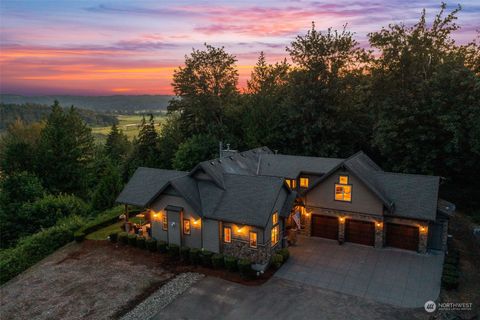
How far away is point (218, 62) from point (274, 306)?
4197cm

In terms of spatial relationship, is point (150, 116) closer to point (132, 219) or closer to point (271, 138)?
point (271, 138)

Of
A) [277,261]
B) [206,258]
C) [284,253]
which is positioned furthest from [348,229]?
[206,258]

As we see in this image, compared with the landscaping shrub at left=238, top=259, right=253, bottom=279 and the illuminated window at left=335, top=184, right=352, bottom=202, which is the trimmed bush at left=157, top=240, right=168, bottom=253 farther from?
the illuminated window at left=335, top=184, right=352, bottom=202

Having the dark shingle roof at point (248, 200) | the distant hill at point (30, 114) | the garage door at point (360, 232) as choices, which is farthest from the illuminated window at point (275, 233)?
the distant hill at point (30, 114)

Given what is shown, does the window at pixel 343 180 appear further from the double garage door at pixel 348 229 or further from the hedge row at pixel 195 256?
the hedge row at pixel 195 256

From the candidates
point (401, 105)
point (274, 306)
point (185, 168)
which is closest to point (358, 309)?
point (274, 306)

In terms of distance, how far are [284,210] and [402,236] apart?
8907 mm

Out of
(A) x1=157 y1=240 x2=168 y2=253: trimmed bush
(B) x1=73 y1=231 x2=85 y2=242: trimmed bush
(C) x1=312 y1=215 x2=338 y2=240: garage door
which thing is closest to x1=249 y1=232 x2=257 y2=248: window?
(A) x1=157 y1=240 x2=168 y2=253: trimmed bush

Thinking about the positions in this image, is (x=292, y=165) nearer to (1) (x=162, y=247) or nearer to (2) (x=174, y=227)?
(2) (x=174, y=227)

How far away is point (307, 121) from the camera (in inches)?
1775

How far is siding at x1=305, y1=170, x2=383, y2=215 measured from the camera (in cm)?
2444

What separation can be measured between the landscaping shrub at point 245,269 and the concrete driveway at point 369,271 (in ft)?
6.25

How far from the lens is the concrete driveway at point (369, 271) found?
61.9 feet

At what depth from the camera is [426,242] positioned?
23.5 meters
